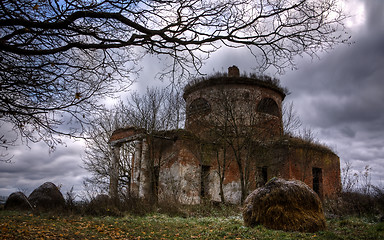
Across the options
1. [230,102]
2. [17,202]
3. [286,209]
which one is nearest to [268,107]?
[230,102]

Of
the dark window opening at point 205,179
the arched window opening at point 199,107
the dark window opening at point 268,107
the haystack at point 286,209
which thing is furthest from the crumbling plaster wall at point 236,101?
the haystack at point 286,209

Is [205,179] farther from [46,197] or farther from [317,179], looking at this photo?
[46,197]

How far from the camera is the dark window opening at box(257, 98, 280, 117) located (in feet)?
70.9

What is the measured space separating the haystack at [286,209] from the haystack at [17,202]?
11055 millimetres

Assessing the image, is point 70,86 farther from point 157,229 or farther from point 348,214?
point 348,214

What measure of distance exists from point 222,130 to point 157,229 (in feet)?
28.1

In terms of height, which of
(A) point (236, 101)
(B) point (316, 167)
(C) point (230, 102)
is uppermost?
(A) point (236, 101)

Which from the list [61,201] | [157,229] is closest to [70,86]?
[157,229]

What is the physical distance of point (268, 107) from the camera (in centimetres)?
2236

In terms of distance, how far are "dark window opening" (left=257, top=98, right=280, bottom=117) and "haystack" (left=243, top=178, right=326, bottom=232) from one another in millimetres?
13136

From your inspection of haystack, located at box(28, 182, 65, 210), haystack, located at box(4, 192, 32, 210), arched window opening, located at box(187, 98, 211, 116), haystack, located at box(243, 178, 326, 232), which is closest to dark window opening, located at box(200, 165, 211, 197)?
arched window opening, located at box(187, 98, 211, 116)

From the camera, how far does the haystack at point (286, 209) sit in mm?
7922

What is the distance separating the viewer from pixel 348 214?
11.7m

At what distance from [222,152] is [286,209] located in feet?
36.0
